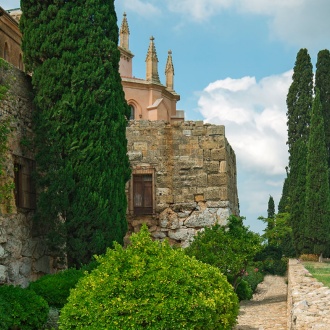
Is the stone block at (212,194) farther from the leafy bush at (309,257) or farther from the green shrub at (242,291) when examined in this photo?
the leafy bush at (309,257)

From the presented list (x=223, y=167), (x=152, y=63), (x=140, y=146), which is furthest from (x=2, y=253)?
(x=152, y=63)

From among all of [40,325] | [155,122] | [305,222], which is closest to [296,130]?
[305,222]

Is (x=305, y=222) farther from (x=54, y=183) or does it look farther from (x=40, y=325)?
(x=40, y=325)

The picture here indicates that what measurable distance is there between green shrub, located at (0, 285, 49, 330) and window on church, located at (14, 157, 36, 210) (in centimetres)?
325

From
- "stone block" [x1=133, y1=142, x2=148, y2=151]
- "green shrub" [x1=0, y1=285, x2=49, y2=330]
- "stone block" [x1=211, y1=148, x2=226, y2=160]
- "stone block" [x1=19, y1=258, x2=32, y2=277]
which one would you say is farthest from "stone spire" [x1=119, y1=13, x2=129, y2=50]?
"green shrub" [x1=0, y1=285, x2=49, y2=330]

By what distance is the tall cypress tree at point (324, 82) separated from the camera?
3288 centimetres

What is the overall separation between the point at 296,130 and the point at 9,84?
84.6ft

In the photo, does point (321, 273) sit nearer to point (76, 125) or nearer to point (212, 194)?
point (212, 194)

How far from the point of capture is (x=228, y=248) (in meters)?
13.3

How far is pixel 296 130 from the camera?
34.9m

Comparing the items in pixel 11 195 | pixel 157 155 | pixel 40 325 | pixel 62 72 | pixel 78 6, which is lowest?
pixel 40 325

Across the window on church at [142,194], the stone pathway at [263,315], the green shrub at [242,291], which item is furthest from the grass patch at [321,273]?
the window on church at [142,194]

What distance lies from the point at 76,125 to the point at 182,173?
4674mm

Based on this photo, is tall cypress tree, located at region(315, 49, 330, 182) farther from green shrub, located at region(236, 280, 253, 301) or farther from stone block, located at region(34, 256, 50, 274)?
stone block, located at region(34, 256, 50, 274)
